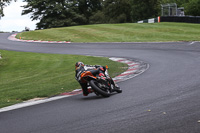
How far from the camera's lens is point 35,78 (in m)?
14.4

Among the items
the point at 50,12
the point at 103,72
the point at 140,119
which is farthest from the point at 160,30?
the point at 50,12

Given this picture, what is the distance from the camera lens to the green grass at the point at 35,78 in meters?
10.8

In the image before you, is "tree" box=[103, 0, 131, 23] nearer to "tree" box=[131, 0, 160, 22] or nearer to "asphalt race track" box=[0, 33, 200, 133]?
"tree" box=[131, 0, 160, 22]

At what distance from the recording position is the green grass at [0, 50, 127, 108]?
10843 mm

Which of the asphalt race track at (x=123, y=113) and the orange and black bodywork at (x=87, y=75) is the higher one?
the orange and black bodywork at (x=87, y=75)

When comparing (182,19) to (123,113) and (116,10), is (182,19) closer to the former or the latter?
(123,113)

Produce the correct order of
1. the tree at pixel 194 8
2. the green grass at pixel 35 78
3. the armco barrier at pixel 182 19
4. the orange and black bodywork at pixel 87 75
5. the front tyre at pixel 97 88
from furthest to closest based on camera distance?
the tree at pixel 194 8, the armco barrier at pixel 182 19, the green grass at pixel 35 78, the orange and black bodywork at pixel 87 75, the front tyre at pixel 97 88

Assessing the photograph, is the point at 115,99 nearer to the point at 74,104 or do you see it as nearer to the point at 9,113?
the point at 74,104

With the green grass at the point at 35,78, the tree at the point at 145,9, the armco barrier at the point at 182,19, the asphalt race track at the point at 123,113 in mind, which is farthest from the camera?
the tree at the point at 145,9

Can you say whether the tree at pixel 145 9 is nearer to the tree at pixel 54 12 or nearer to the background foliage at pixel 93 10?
the background foliage at pixel 93 10

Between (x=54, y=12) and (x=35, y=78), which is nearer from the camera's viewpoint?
(x=35, y=78)

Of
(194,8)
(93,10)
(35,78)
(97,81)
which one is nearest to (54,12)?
(93,10)

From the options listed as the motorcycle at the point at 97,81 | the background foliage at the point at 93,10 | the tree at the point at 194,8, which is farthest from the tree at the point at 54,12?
the motorcycle at the point at 97,81

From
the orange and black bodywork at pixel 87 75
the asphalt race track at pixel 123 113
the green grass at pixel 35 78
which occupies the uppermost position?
the orange and black bodywork at pixel 87 75
